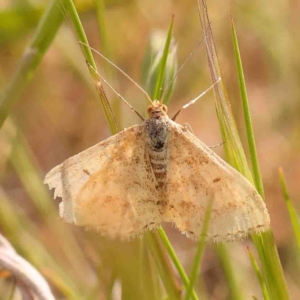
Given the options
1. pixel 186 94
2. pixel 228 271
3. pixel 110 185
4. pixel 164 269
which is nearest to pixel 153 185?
pixel 110 185

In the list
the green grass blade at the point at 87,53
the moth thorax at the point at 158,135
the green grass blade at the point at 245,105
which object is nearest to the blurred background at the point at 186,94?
the moth thorax at the point at 158,135

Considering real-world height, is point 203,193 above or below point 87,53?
below

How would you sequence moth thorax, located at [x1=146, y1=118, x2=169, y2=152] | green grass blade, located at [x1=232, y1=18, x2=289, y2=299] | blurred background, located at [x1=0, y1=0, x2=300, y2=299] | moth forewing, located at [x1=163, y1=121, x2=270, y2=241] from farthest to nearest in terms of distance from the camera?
1. blurred background, located at [x1=0, y1=0, x2=300, y2=299]
2. moth thorax, located at [x1=146, y1=118, x2=169, y2=152]
3. moth forewing, located at [x1=163, y1=121, x2=270, y2=241]
4. green grass blade, located at [x1=232, y1=18, x2=289, y2=299]

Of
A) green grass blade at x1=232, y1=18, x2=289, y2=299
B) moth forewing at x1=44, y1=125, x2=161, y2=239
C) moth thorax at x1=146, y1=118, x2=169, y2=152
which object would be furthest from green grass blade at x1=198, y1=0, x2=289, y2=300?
moth thorax at x1=146, y1=118, x2=169, y2=152

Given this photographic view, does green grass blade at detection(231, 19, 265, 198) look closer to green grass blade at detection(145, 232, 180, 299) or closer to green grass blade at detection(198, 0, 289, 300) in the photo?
green grass blade at detection(198, 0, 289, 300)

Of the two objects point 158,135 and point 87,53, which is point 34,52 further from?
point 158,135

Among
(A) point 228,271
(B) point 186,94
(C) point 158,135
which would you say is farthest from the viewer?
(B) point 186,94

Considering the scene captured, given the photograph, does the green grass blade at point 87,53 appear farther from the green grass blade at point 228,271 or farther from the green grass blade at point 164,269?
the green grass blade at point 228,271
